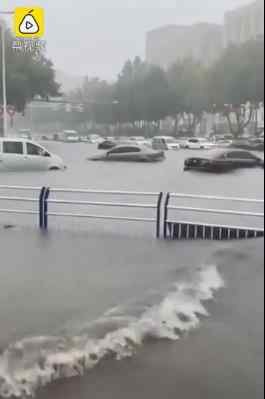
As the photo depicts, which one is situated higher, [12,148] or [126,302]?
[12,148]

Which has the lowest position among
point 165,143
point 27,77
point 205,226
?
point 205,226

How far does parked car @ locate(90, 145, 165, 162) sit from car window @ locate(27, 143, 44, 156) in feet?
1.26

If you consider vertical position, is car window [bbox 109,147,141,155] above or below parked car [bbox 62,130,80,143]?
below

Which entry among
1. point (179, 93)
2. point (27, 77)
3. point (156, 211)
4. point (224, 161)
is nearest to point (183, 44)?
point (179, 93)

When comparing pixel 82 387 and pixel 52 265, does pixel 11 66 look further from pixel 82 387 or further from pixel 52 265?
pixel 82 387

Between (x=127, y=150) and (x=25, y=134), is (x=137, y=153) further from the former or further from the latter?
(x=25, y=134)

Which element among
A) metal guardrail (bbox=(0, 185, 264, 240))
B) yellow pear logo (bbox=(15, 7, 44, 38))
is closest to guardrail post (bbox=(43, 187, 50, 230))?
metal guardrail (bbox=(0, 185, 264, 240))

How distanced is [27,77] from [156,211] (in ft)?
3.74

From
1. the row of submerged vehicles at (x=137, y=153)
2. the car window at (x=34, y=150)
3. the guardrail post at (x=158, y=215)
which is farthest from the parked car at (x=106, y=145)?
the guardrail post at (x=158, y=215)

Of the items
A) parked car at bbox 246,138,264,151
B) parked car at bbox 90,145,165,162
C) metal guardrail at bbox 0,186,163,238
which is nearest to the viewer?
parked car at bbox 246,138,264,151

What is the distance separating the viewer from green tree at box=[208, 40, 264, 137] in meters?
1.89

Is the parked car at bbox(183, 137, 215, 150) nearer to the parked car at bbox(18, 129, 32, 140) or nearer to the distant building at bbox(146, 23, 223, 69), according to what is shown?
the distant building at bbox(146, 23, 223, 69)

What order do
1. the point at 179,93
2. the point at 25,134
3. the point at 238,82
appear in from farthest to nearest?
the point at 25,134
the point at 179,93
the point at 238,82

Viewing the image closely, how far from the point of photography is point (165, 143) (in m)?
2.67
